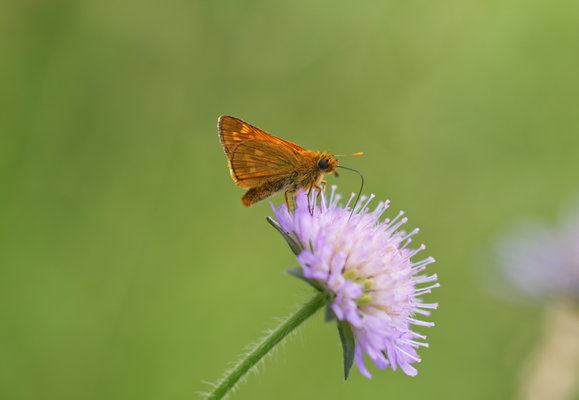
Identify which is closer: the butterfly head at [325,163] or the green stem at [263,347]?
the green stem at [263,347]

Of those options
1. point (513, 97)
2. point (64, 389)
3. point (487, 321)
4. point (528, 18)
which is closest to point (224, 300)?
point (64, 389)

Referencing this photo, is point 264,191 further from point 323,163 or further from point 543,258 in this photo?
point 543,258

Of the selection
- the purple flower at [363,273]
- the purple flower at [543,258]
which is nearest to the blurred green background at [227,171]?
the purple flower at [543,258]

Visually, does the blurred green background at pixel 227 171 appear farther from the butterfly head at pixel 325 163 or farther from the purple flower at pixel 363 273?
the purple flower at pixel 363 273

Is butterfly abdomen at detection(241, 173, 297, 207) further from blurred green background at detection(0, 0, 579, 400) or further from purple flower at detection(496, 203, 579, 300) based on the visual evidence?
purple flower at detection(496, 203, 579, 300)

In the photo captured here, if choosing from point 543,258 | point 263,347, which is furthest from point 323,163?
point 543,258

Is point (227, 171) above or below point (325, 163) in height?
above
